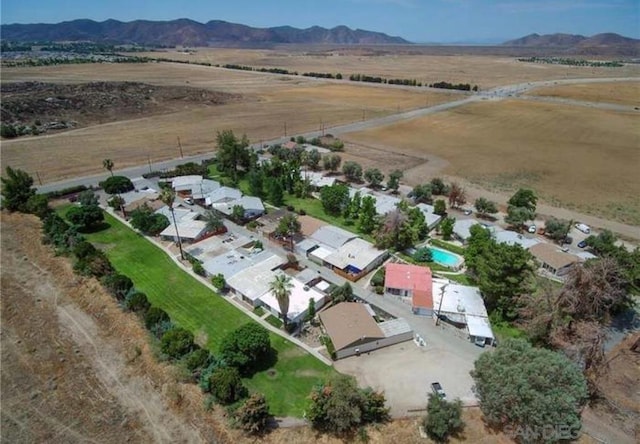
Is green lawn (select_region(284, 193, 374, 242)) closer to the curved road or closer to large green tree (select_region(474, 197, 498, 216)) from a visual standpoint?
large green tree (select_region(474, 197, 498, 216))

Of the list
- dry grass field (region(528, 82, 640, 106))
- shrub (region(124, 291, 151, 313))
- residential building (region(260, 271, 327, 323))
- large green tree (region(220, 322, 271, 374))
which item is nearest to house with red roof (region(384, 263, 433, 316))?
residential building (region(260, 271, 327, 323))

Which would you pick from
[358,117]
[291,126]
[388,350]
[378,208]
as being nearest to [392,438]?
[388,350]

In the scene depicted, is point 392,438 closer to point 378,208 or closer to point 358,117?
point 378,208

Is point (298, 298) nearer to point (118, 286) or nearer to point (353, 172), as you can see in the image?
point (118, 286)

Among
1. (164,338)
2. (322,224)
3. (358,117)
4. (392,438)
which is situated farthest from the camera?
(358,117)

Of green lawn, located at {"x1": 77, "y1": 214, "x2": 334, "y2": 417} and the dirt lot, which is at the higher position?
the dirt lot

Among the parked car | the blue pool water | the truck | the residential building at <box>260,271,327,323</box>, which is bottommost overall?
the parked car
